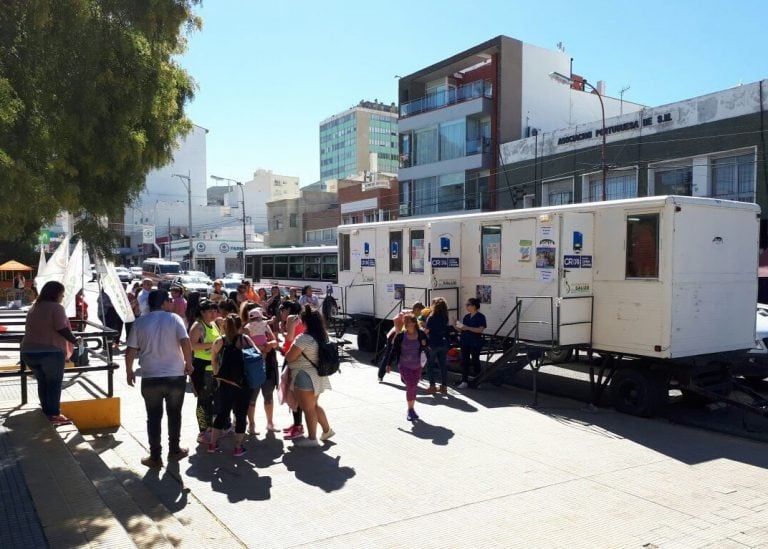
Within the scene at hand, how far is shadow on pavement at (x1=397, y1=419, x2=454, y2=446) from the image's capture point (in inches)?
305

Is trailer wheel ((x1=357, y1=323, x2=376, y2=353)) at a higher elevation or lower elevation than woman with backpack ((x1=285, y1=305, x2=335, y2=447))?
lower

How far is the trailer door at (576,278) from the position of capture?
393 inches

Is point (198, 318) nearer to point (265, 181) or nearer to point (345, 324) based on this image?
point (345, 324)

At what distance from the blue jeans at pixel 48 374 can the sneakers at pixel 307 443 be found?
2716 millimetres

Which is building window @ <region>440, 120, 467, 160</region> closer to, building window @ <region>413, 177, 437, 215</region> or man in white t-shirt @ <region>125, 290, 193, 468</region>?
building window @ <region>413, 177, 437, 215</region>

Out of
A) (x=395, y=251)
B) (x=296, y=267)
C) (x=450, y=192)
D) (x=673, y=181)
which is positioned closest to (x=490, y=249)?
(x=395, y=251)

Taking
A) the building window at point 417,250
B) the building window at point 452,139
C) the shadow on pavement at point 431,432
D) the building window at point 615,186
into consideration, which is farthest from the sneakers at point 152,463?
the building window at point 452,139

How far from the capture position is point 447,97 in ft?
116

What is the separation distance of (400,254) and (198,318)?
675cm

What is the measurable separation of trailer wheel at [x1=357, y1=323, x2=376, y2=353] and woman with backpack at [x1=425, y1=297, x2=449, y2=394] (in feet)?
15.9

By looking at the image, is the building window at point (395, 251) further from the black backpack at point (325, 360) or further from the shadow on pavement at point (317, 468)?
the shadow on pavement at point (317, 468)

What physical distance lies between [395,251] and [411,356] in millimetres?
5394

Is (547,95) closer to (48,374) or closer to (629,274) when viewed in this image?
(629,274)

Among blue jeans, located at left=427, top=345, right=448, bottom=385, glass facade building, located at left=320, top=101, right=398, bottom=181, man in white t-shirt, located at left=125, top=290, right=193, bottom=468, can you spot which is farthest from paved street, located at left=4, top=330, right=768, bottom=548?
glass facade building, located at left=320, top=101, right=398, bottom=181
